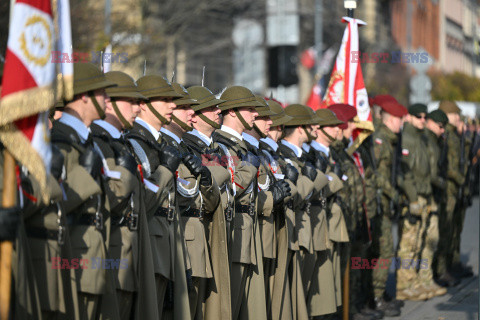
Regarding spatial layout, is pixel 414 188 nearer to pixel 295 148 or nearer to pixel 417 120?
pixel 417 120

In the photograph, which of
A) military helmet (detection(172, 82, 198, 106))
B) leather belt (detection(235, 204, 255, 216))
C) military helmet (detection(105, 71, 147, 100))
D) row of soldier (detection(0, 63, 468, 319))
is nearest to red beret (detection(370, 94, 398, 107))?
row of soldier (detection(0, 63, 468, 319))

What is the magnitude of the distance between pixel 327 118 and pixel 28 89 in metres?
5.53

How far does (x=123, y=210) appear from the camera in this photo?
6.35 meters

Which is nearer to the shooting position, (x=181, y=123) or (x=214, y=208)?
(x=181, y=123)

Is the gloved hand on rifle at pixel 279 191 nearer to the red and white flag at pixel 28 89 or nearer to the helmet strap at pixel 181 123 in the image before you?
the helmet strap at pixel 181 123

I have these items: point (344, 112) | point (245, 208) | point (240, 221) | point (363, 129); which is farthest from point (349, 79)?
point (240, 221)

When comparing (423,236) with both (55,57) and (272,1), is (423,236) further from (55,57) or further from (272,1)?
(272,1)

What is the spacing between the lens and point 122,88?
264 inches

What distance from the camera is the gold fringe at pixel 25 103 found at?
16.8ft

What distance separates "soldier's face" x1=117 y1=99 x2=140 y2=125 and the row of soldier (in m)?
0.01

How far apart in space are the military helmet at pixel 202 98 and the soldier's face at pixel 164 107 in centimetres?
64

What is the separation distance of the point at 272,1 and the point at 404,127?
21.0 meters

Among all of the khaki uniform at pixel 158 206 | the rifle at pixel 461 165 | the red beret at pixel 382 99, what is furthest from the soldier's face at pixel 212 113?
the rifle at pixel 461 165

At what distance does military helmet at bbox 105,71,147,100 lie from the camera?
21.8 feet
